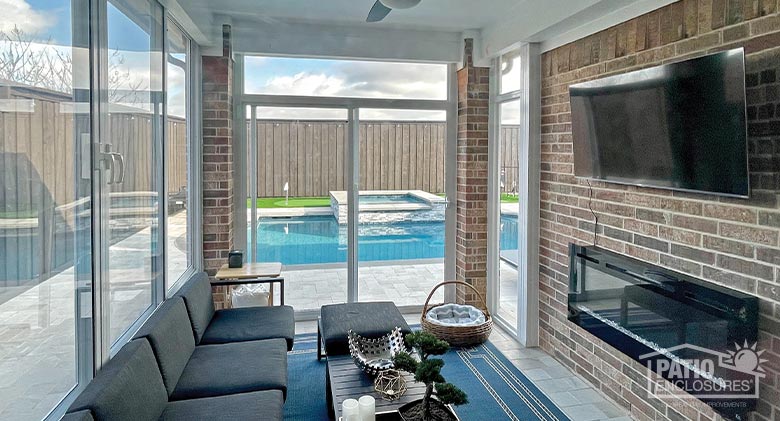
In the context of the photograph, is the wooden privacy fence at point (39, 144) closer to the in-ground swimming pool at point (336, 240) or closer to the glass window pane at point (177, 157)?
the glass window pane at point (177, 157)

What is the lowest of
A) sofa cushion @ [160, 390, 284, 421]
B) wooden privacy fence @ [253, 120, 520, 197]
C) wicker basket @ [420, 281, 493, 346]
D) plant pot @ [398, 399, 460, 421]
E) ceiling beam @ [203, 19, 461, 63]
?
wicker basket @ [420, 281, 493, 346]

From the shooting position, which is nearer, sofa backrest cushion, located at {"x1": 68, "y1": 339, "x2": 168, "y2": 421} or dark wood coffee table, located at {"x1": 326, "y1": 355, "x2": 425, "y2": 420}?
sofa backrest cushion, located at {"x1": 68, "y1": 339, "x2": 168, "y2": 421}

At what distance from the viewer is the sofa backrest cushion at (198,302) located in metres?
3.09

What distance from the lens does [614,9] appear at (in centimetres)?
291

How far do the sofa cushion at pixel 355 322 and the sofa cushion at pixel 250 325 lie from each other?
0.83 ft

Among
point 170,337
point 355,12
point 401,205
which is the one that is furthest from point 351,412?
point 355,12

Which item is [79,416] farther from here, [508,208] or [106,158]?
[508,208]

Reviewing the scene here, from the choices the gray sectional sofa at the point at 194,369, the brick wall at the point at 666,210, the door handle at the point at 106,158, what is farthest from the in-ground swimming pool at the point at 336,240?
the door handle at the point at 106,158

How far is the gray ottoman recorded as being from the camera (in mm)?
3139

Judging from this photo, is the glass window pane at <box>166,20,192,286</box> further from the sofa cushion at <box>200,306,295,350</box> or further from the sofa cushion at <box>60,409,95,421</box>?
the sofa cushion at <box>60,409,95,421</box>

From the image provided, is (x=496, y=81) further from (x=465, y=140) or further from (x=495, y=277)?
(x=495, y=277)

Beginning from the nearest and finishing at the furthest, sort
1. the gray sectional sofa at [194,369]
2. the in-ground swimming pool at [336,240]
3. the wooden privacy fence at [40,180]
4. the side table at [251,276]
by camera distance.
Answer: the wooden privacy fence at [40,180] < the gray sectional sofa at [194,369] < the side table at [251,276] < the in-ground swimming pool at [336,240]

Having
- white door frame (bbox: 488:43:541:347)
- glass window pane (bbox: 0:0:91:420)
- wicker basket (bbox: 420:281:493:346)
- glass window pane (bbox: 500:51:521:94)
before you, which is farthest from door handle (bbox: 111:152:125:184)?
glass window pane (bbox: 500:51:521:94)

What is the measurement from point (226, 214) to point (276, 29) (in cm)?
Answer: 168
